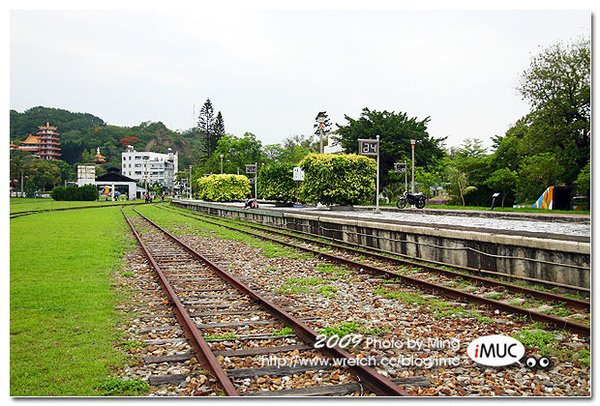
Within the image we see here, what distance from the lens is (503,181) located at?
32.2 m

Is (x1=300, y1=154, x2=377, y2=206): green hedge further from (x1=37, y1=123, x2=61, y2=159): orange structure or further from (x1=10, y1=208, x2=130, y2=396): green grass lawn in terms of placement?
(x1=37, y1=123, x2=61, y2=159): orange structure

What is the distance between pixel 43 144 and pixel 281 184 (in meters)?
26.8

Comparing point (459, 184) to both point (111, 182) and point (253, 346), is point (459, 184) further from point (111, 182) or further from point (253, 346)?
point (253, 346)

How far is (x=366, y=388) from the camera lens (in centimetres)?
359

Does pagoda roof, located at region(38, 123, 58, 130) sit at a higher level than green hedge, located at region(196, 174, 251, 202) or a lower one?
higher

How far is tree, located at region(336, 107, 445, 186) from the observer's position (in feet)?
136

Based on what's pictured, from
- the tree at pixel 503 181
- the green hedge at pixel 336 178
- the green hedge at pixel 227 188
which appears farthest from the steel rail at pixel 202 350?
the green hedge at pixel 227 188

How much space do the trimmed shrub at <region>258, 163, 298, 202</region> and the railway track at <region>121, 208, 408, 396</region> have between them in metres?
24.5

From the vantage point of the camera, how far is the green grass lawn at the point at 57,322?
12.7 ft

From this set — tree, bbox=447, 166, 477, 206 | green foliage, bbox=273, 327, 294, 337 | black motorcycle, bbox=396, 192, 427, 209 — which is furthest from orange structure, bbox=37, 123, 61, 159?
tree, bbox=447, 166, 477, 206

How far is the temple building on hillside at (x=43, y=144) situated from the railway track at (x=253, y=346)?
8.09ft

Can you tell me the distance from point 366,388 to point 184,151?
71.7 metres

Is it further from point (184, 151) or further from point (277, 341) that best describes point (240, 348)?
point (184, 151)

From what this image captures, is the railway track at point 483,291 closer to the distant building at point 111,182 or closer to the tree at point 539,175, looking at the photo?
the tree at point 539,175
